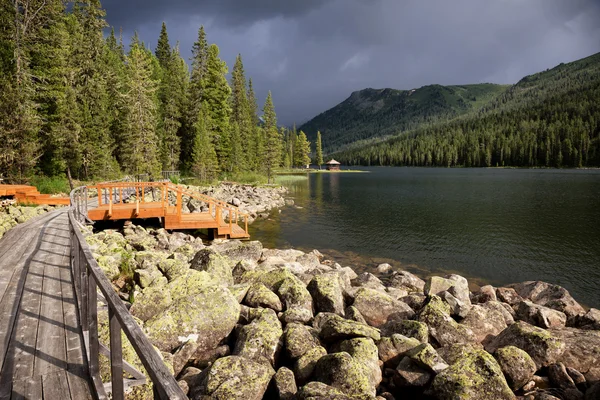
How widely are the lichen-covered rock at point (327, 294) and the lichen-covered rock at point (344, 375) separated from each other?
11.0ft

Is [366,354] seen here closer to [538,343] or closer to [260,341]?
[260,341]

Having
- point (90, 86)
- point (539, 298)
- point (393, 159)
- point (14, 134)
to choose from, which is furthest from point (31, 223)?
point (393, 159)

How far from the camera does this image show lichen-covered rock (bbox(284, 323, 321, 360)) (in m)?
6.51

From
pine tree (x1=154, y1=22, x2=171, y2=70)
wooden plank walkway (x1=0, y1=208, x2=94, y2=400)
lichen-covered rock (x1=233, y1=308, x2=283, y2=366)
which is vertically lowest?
lichen-covered rock (x1=233, y1=308, x2=283, y2=366)

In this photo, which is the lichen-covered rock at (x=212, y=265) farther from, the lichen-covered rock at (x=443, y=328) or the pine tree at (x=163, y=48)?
the pine tree at (x=163, y=48)

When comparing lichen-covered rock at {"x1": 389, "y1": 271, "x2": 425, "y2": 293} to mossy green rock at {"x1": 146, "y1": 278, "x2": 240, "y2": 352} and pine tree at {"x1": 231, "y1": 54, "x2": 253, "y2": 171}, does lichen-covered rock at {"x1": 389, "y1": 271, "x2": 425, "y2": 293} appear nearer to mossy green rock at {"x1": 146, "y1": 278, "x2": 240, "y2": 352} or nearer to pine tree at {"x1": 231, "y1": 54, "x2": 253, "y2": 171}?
mossy green rock at {"x1": 146, "y1": 278, "x2": 240, "y2": 352}

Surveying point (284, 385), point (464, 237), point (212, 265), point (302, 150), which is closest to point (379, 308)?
point (284, 385)

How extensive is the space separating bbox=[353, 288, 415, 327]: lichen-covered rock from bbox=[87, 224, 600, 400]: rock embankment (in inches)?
1.1

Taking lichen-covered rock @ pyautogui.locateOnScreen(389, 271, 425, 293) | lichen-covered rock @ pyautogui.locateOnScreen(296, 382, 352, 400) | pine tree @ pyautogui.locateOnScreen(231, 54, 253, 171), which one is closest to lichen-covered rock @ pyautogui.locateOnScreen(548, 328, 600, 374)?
lichen-covered rock @ pyautogui.locateOnScreen(296, 382, 352, 400)

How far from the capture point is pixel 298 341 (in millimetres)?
6633

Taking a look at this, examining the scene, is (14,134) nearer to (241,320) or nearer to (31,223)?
(31,223)

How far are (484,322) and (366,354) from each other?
4672 millimetres

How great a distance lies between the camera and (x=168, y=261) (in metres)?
10.5

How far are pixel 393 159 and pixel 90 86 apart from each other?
577ft
